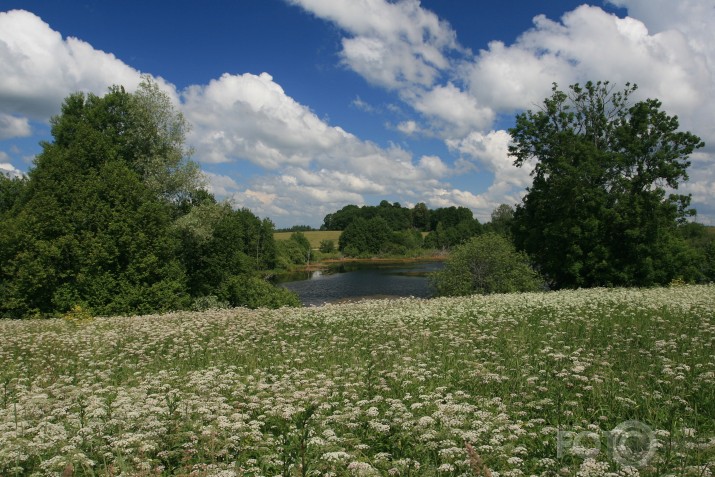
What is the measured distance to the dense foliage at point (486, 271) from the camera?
1375 inches

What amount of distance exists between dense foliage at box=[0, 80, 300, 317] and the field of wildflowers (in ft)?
46.6

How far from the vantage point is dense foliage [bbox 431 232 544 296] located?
34.9m

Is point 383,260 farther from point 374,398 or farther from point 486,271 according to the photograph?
point 374,398

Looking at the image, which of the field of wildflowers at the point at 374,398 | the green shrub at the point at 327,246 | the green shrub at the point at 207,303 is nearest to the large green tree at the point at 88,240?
the green shrub at the point at 207,303

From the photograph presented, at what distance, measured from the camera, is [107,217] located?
28.8 meters

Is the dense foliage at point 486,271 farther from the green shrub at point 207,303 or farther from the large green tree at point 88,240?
the large green tree at point 88,240

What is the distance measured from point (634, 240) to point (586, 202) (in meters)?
4.58

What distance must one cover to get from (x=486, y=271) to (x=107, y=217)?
27.0 metres

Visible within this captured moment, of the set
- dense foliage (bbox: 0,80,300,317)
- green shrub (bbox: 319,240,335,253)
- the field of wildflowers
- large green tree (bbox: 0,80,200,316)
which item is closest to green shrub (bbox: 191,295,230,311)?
dense foliage (bbox: 0,80,300,317)

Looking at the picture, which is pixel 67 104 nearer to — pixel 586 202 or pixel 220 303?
pixel 220 303

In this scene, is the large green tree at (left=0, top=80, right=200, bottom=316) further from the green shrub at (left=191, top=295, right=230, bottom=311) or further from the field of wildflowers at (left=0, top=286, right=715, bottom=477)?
the field of wildflowers at (left=0, top=286, right=715, bottom=477)

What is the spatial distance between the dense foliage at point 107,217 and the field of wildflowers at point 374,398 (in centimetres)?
1420

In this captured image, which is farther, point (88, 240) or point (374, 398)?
point (88, 240)

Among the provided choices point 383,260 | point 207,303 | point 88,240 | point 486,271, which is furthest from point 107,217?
point 383,260
